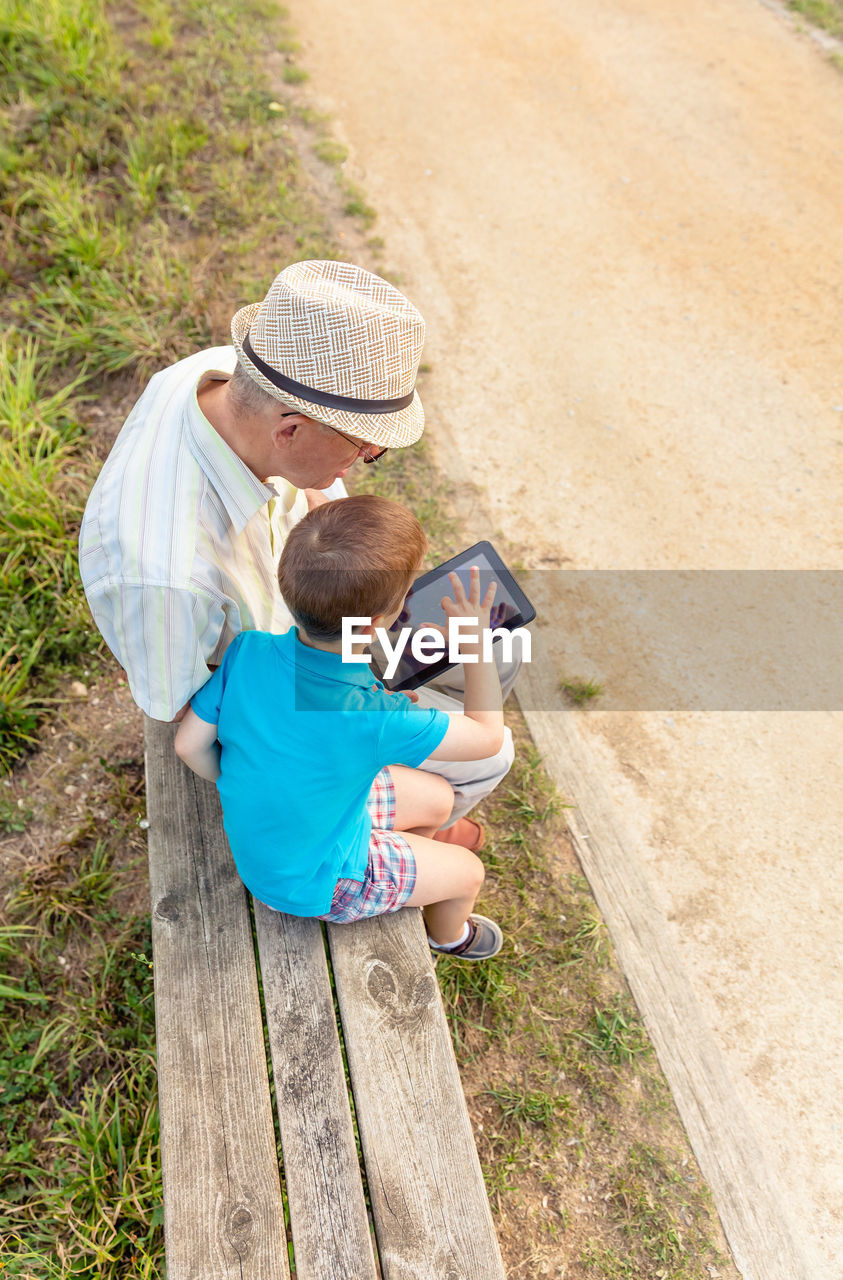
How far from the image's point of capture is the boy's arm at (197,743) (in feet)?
6.48

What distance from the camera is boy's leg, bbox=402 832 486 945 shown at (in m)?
2.11

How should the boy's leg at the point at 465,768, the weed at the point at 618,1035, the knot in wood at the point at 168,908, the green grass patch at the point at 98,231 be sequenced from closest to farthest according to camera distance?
the knot in wood at the point at 168,908
the boy's leg at the point at 465,768
the weed at the point at 618,1035
the green grass patch at the point at 98,231

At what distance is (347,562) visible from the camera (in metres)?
1.74

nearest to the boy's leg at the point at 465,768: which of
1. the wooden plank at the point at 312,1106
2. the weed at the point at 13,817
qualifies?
the wooden plank at the point at 312,1106

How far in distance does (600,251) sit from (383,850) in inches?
143

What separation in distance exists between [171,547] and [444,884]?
1.04 metres

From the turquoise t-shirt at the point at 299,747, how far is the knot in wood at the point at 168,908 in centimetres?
29

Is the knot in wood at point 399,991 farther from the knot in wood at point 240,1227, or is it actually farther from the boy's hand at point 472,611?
the boy's hand at point 472,611

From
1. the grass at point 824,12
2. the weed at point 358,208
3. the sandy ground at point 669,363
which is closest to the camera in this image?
the sandy ground at point 669,363

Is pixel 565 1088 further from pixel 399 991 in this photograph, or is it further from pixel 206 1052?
pixel 206 1052

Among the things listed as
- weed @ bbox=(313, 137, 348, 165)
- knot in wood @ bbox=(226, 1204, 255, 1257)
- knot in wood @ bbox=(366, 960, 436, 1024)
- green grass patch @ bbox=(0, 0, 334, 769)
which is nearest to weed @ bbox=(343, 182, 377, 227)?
green grass patch @ bbox=(0, 0, 334, 769)

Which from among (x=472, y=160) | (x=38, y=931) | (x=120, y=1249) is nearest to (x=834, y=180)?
(x=472, y=160)

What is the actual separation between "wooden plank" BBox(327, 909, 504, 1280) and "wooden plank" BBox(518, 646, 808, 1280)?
2.89 feet

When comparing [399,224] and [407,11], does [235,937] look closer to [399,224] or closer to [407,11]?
[399,224]
